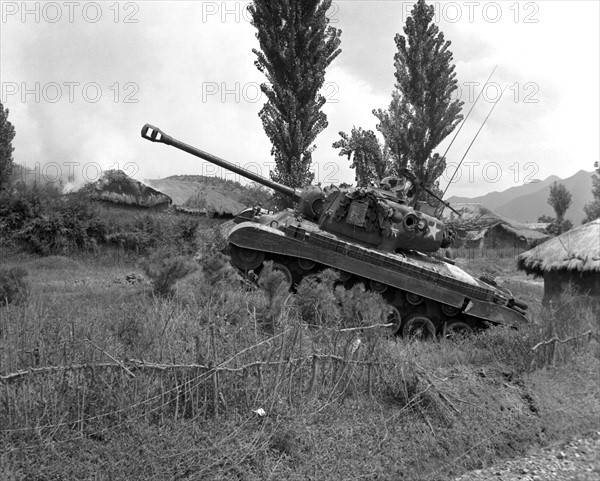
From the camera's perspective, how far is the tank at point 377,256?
9742 millimetres

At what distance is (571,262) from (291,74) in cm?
878

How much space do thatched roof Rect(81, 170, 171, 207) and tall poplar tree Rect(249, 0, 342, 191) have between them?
891cm

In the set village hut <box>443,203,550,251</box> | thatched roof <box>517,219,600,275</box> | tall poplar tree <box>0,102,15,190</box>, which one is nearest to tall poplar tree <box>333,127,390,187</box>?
thatched roof <box>517,219,600,275</box>

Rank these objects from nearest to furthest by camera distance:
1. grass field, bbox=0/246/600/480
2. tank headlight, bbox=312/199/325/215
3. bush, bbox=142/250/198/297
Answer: grass field, bbox=0/246/600/480
bush, bbox=142/250/198/297
tank headlight, bbox=312/199/325/215

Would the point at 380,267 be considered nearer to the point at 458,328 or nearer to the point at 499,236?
the point at 458,328

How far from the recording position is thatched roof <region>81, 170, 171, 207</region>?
22.2 meters

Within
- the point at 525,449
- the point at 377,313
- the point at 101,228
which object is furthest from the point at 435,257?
the point at 101,228

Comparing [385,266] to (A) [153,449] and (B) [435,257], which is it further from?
(A) [153,449]

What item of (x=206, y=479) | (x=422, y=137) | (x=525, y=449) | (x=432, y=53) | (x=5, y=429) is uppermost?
(x=432, y=53)

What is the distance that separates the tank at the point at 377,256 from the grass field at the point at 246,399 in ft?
9.59

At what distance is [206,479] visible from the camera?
155 inches

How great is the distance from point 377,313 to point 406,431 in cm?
153

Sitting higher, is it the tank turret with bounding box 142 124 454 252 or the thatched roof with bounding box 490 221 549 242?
the tank turret with bounding box 142 124 454 252

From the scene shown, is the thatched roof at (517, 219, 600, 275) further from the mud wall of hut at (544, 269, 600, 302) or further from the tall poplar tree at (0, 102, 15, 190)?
the tall poplar tree at (0, 102, 15, 190)
